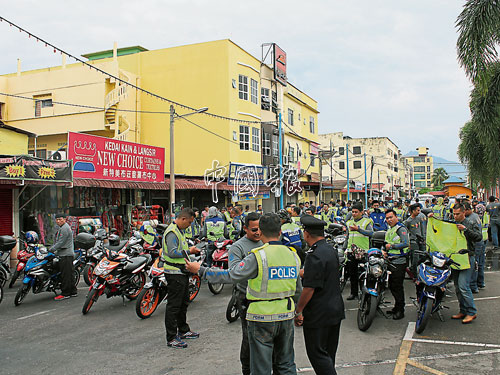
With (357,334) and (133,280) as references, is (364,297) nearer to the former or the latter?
(357,334)

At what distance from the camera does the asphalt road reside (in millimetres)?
4961

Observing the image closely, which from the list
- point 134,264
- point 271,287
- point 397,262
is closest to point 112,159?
point 134,264

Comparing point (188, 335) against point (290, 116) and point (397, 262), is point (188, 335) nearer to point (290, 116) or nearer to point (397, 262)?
point (397, 262)

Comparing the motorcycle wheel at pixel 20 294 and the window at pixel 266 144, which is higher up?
the window at pixel 266 144

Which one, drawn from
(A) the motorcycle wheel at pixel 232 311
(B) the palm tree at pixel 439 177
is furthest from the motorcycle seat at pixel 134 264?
(B) the palm tree at pixel 439 177

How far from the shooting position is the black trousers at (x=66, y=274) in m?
8.74

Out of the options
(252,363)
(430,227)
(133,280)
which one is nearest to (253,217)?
(252,363)

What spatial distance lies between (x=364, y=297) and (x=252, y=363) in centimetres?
325

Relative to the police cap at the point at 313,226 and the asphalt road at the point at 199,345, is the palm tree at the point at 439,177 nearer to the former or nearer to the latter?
the asphalt road at the point at 199,345

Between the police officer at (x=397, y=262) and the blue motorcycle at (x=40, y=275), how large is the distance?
6632 mm

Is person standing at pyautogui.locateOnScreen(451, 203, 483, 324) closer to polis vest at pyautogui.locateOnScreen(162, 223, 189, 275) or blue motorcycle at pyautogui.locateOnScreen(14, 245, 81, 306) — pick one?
polis vest at pyautogui.locateOnScreen(162, 223, 189, 275)

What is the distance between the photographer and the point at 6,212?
1315cm

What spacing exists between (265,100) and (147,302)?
24.5 metres

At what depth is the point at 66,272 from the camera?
879cm
